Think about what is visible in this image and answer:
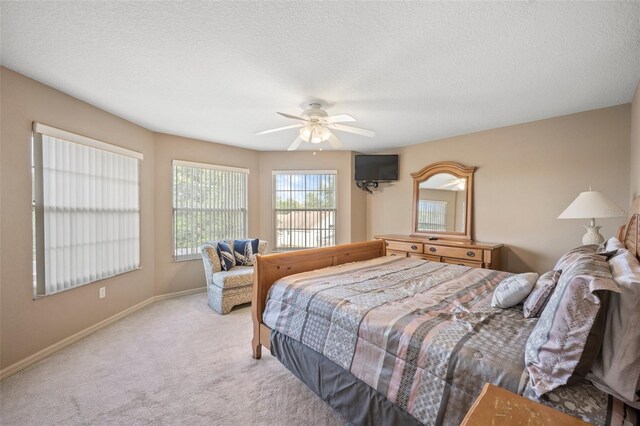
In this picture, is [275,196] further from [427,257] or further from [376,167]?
[427,257]

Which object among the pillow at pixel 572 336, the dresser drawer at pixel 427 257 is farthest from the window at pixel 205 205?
the pillow at pixel 572 336

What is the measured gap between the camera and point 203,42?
177 centimetres

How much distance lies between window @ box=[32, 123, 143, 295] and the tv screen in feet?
11.1

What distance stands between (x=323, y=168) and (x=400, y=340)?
394 centimetres

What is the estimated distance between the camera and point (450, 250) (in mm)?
3670

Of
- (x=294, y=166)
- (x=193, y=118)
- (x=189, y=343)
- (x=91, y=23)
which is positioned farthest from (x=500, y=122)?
(x=189, y=343)

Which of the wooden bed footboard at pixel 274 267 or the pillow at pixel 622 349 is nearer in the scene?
the pillow at pixel 622 349

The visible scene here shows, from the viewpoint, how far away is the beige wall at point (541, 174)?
2.88m

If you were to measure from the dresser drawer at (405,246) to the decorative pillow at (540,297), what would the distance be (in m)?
2.41

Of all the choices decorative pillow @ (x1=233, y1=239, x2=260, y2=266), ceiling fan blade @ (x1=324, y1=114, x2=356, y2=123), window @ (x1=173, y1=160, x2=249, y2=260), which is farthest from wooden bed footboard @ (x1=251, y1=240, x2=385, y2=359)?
window @ (x1=173, y1=160, x2=249, y2=260)

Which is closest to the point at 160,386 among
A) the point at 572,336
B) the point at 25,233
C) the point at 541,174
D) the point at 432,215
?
the point at 25,233

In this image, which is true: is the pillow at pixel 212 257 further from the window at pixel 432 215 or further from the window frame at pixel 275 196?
the window at pixel 432 215

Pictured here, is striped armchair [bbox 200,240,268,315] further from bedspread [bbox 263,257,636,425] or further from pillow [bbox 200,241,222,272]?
bedspread [bbox 263,257,636,425]

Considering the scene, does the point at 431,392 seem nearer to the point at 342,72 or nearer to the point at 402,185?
the point at 342,72
